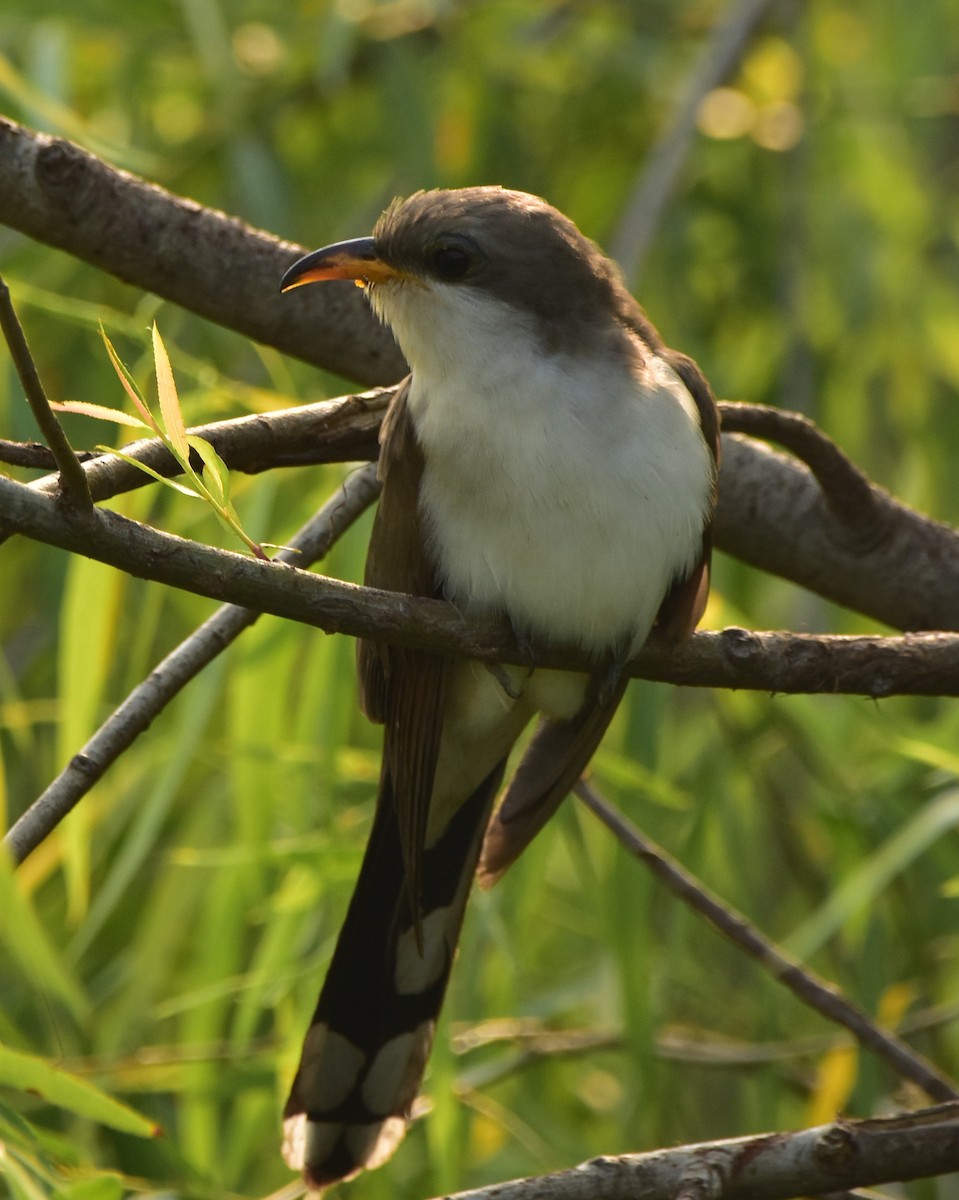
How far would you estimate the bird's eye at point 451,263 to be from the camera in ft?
8.02

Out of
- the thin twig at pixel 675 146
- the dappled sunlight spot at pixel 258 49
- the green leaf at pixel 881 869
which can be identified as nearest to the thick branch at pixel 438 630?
the green leaf at pixel 881 869

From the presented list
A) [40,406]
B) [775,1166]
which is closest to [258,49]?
[40,406]

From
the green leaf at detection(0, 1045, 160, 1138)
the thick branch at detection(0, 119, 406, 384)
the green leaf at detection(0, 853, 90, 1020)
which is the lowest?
the green leaf at detection(0, 1045, 160, 1138)

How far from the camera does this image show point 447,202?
2.45m

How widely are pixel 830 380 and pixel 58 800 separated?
2924 mm

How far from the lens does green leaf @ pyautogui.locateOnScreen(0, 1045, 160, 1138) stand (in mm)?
1858

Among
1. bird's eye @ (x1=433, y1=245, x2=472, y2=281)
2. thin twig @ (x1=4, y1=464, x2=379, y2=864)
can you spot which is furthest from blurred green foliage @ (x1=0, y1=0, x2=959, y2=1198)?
bird's eye @ (x1=433, y1=245, x2=472, y2=281)

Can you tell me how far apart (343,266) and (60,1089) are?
121 cm

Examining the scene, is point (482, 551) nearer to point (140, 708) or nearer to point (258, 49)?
point (140, 708)

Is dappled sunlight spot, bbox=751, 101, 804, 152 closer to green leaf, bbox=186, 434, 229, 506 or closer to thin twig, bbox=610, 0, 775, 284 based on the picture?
thin twig, bbox=610, 0, 775, 284

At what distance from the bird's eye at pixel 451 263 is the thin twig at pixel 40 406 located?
1005 millimetres

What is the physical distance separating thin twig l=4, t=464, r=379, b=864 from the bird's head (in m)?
0.32

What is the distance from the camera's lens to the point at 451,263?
8.03 feet

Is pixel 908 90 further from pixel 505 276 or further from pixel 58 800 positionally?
pixel 58 800
